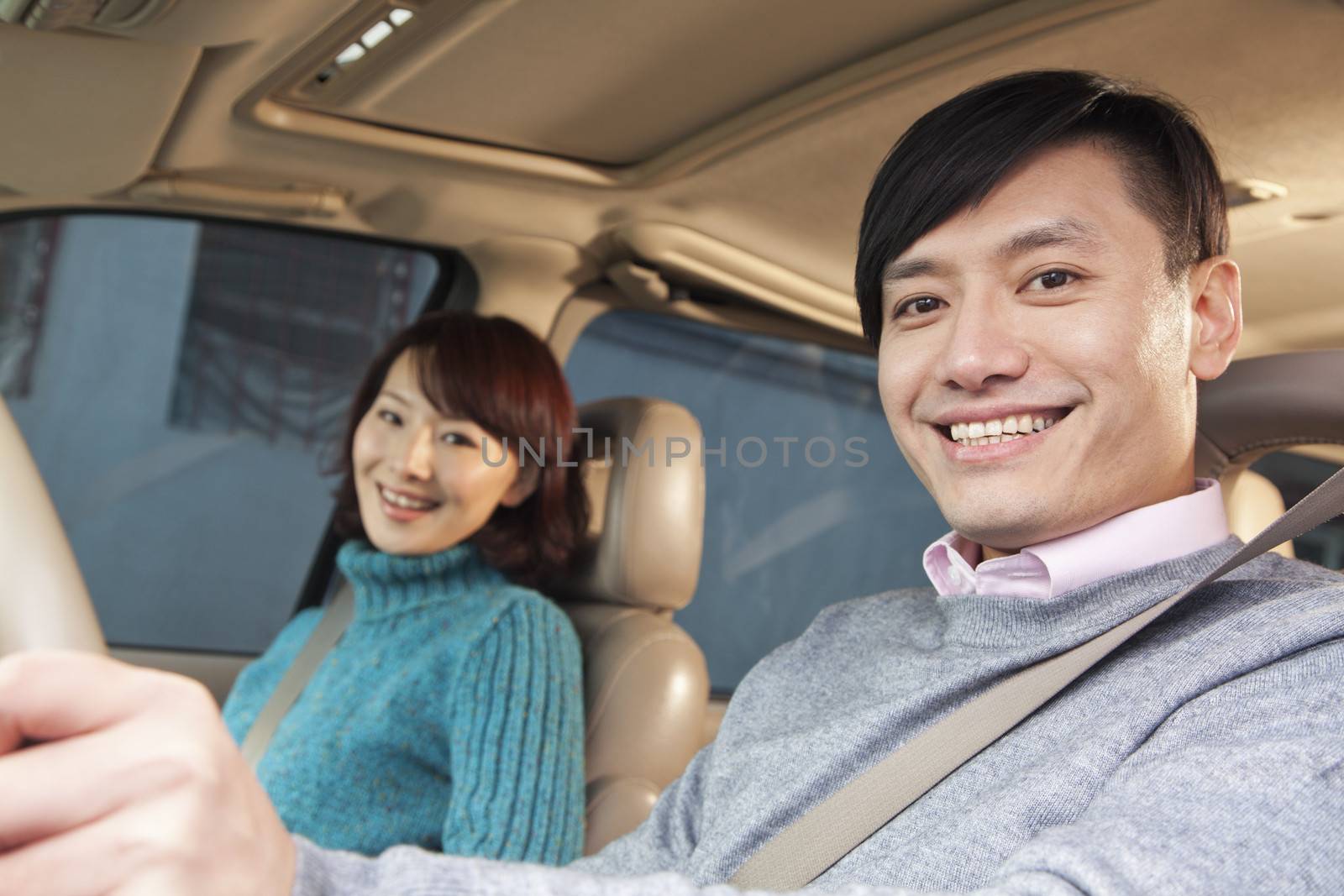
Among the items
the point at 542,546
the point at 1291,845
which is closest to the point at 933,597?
the point at 1291,845

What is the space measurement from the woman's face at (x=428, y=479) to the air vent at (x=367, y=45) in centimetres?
57

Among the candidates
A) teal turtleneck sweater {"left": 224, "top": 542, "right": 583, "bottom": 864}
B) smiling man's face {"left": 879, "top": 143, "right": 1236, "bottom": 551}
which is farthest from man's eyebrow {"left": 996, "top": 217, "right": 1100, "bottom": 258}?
teal turtleneck sweater {"left": 224, "top": 542, "right": 583, "bottom": 864}

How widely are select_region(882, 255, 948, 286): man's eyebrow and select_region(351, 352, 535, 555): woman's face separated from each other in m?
1.03

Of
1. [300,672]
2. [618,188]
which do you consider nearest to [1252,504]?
[618,188]

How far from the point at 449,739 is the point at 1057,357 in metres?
1.16

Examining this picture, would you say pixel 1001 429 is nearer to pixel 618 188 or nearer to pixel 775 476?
pixel 618 188

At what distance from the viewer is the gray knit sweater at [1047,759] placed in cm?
61

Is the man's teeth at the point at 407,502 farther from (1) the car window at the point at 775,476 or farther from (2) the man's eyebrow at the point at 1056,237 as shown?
(2) the man's eyebrow at the point at 1056,237

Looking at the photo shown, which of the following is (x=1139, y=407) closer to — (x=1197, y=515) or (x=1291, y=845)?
(x=1197, y=515)

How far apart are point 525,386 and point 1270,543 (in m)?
1.36

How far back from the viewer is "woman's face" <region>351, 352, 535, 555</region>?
2.04 m

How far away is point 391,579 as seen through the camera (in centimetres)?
205

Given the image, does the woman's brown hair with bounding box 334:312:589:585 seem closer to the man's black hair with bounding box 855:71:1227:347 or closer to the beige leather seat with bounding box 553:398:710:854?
the beige leather seat with bounding box 553:398:710:854

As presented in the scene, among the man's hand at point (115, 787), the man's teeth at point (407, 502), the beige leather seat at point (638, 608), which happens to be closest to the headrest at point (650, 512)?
the beige leather seat at point (638, 608)
